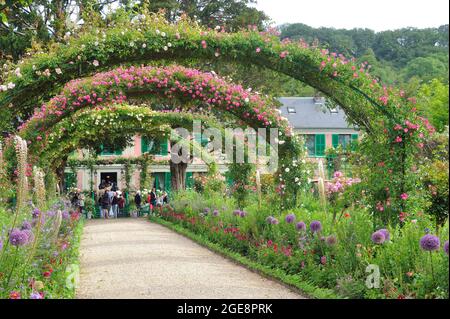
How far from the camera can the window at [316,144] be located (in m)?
34.0

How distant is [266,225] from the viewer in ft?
30.6

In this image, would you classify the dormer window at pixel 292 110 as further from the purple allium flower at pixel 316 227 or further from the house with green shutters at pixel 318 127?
the purple allium flower at pixel 316 227

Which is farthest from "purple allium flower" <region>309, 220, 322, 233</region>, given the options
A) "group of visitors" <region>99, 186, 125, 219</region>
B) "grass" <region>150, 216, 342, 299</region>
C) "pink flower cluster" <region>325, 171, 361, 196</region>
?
"group of visitors" <region>99, 186, 125, 219</region>

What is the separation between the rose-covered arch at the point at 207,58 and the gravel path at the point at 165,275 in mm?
2001

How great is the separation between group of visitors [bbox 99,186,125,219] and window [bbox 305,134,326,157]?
12.7 m

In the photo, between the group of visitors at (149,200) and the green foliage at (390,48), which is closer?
the green foliage at (390,48)

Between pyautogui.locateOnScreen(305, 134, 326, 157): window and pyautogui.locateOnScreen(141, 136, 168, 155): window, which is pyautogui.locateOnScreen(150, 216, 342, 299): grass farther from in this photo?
pyautogui.locateOnScreen(305, 134, 326, 157): window

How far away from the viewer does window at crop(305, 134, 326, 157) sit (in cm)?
3405

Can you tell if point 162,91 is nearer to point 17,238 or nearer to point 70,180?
point 17,238

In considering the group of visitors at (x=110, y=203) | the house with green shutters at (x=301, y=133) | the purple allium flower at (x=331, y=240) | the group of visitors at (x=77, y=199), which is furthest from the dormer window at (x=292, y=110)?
the purple allium flower at (x=331, y=240)

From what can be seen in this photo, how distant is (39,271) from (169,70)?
4.97 m

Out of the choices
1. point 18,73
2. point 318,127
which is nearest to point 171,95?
point 18,73
